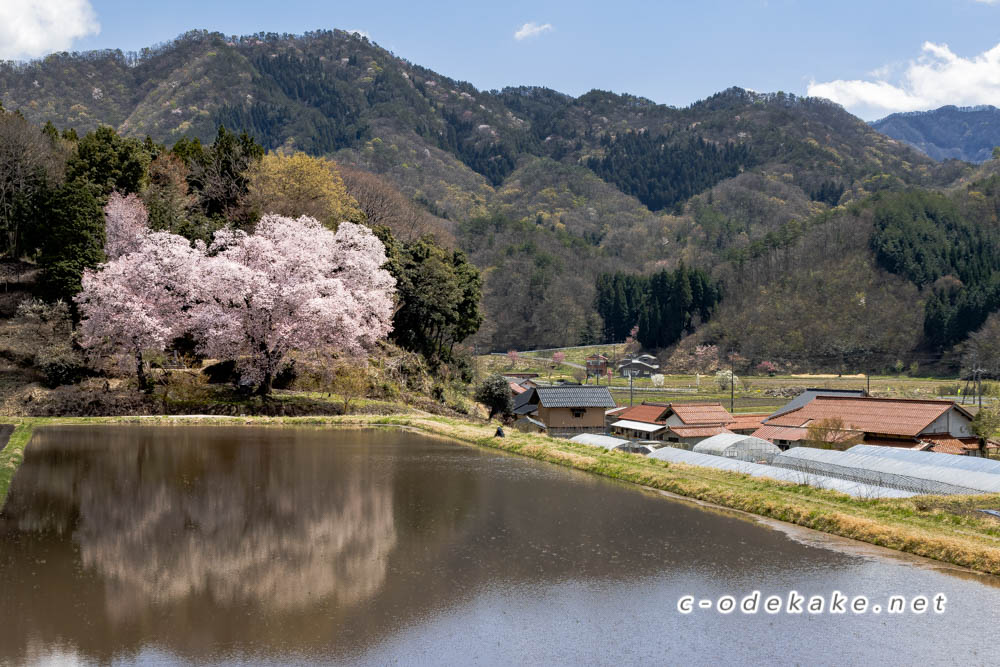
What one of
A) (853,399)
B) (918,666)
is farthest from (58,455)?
(853,399)

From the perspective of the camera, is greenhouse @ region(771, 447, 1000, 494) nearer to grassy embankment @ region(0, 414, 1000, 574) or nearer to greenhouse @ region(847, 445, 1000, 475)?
greenhouse @ region(847, 445, 1000, 475)

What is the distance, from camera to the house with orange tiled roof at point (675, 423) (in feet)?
162

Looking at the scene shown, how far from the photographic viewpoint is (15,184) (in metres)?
50.1

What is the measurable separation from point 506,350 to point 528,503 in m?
112

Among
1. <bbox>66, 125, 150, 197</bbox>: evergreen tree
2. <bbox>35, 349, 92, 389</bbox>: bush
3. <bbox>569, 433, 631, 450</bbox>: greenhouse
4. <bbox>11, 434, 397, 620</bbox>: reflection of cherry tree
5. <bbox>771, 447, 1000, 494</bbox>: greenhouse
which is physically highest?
<bbox>66, 125, 150, 197</bbox>: evergreen tree

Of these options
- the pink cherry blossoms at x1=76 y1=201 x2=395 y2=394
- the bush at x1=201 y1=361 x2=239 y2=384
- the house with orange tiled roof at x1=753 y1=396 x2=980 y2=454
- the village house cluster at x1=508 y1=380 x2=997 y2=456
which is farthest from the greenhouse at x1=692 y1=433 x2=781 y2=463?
the bush at x1=201 y1=361 x2=239 y2=384

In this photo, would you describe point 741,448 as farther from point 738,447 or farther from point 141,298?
point 141,298

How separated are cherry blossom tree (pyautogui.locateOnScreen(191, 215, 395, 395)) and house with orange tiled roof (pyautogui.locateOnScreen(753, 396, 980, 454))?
80.1ft

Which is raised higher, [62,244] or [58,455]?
[62,244]

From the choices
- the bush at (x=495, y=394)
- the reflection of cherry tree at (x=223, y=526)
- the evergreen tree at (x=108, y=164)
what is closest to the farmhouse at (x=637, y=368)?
A: the bush at (x=495, y=394)

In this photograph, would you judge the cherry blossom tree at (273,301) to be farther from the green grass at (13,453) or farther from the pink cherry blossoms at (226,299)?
the green grass at (13,453)

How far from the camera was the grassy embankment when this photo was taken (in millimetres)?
16500

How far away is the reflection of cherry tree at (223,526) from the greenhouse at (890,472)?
1615 centimetres

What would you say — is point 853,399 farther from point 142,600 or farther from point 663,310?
point 663,310
